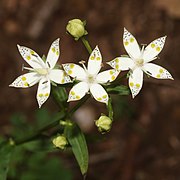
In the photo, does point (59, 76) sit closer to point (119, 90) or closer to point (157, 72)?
point (119, 90)

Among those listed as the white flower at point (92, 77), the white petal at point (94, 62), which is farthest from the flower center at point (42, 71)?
the white petal at point (94, 62)

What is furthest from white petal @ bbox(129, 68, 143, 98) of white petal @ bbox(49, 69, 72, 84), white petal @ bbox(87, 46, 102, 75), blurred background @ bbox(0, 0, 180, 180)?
blurred background @ bbox(0, 0, 180, 180)

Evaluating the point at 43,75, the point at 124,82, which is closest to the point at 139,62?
the point at 43,75

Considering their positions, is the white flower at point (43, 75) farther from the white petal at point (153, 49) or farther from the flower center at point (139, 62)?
the white petal at point (153, 49)

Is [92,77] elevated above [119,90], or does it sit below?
above

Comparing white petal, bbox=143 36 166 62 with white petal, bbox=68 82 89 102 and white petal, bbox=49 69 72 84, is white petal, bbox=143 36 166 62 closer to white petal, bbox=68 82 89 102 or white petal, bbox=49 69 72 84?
white petal, bbox=68 82 89 102

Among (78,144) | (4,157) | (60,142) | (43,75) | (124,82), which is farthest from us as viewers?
(124,82)
